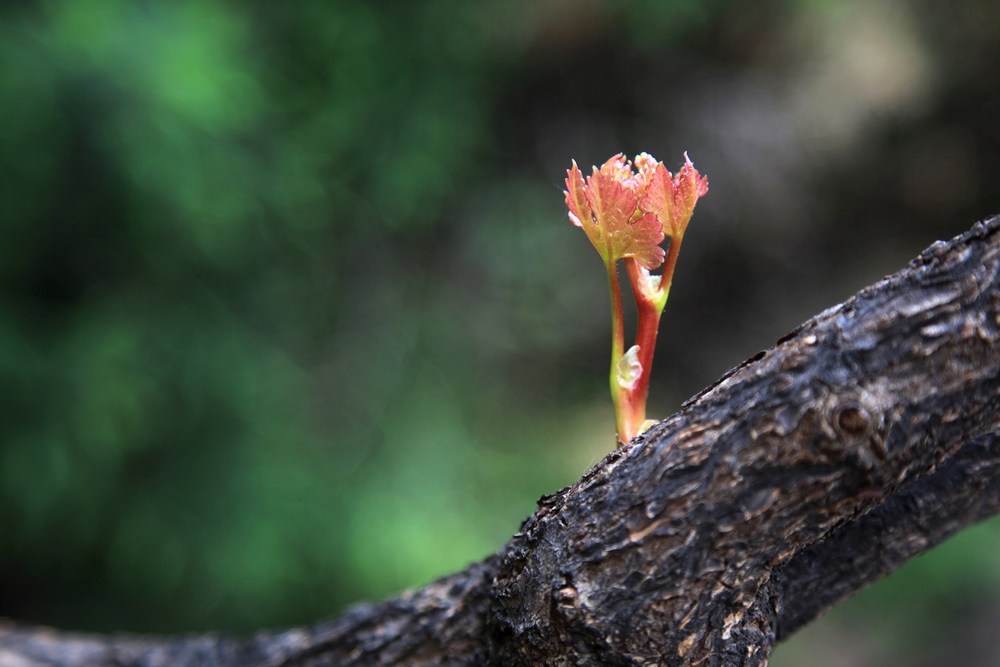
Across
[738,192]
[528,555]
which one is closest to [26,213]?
[528,555]

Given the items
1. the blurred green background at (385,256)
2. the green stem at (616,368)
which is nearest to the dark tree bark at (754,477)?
the green stem at (616,368)

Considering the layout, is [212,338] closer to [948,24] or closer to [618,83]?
[618,83]

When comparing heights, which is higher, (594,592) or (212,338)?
(212,338)

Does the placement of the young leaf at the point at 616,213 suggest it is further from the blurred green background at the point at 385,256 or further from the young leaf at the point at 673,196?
the blurred green background at the point at 385,256

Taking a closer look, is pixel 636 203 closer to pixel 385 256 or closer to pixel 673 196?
pixel 673 196

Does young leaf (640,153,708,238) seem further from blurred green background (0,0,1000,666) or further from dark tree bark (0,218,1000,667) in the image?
blurred green background (0,0,1000,666)

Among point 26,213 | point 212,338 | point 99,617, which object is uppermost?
point 26,213

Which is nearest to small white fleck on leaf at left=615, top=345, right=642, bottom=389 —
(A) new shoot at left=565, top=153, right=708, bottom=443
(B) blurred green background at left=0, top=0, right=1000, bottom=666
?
(A) new shoot at left=565, top=153, right=708, bottom=443
